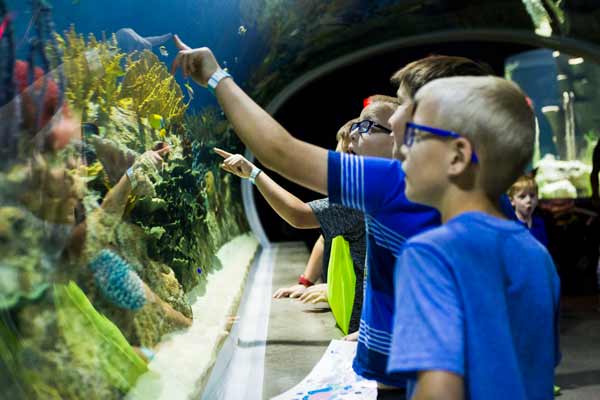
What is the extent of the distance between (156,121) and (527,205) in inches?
111

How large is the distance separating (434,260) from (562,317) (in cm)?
565

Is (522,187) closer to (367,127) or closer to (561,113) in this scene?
(367,127)

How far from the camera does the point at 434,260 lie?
3.78 feet

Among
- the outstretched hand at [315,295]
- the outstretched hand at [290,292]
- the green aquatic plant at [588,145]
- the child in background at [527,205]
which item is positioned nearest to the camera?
the child in background at [527,205]

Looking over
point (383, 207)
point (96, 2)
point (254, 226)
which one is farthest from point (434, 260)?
point (254, 226)

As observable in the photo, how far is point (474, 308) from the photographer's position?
1.14 m

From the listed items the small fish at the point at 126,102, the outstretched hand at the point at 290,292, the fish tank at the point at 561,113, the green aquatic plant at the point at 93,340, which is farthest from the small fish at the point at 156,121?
the fish tank at the point at 561,113

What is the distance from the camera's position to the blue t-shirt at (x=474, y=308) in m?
1.12

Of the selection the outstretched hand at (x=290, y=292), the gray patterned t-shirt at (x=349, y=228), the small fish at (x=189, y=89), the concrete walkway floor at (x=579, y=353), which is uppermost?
the small fish at (x=189, y=89)

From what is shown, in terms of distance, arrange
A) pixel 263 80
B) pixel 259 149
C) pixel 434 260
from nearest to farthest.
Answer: pixel 434 260
pixel 259 149
pixel 263 80

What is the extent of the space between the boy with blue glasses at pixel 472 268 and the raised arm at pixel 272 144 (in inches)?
11.0

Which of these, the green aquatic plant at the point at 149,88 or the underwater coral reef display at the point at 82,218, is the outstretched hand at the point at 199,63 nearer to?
the underwater coral reef display at the point at 82,218

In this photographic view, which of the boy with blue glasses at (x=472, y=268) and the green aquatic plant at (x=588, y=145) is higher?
the boy with blue glasses at (x=472, y=268)

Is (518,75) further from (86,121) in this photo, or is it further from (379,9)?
(86,121)
